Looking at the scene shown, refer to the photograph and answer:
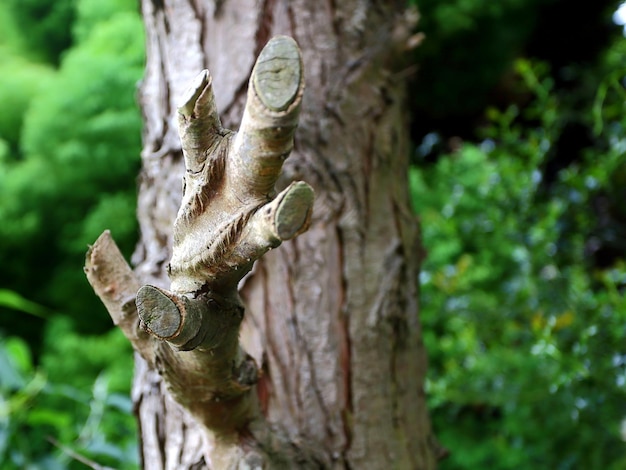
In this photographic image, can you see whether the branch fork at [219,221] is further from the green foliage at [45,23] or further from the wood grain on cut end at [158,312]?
the green foliage at [45,23]

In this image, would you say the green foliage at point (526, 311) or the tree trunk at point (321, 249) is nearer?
the tree trunk at point (321, 249)

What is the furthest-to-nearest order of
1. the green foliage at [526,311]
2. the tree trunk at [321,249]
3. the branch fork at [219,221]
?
the green foliage at [526,311] < the tree trunk at [321,249] < the branch fork at [219,221]

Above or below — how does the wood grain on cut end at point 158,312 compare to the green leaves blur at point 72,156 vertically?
below

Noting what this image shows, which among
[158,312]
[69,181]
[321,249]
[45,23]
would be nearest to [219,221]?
[158,312]

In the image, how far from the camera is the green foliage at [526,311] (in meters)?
1.05

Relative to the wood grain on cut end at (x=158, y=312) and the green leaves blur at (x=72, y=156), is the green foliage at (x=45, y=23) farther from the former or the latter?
the wood grain on cut end at (x=158, y=312)

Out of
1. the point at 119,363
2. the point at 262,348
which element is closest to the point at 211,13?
the point at 262,348

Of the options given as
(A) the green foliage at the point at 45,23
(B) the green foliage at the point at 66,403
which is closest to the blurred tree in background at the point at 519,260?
(B) the green foliage at the point at 66,403

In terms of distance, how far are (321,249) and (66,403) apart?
3.54 feet

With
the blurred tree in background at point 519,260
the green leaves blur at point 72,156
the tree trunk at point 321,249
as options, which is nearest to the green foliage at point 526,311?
the blurred tree in background at point 519,260

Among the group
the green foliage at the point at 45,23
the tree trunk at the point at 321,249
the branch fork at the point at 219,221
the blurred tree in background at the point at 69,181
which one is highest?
the green foliage at the point at 45,23

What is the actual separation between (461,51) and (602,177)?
0.78m

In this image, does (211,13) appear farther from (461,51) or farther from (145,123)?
(461,51)

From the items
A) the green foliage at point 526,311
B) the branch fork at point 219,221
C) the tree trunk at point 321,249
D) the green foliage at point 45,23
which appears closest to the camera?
the branch fork at point 219,221
